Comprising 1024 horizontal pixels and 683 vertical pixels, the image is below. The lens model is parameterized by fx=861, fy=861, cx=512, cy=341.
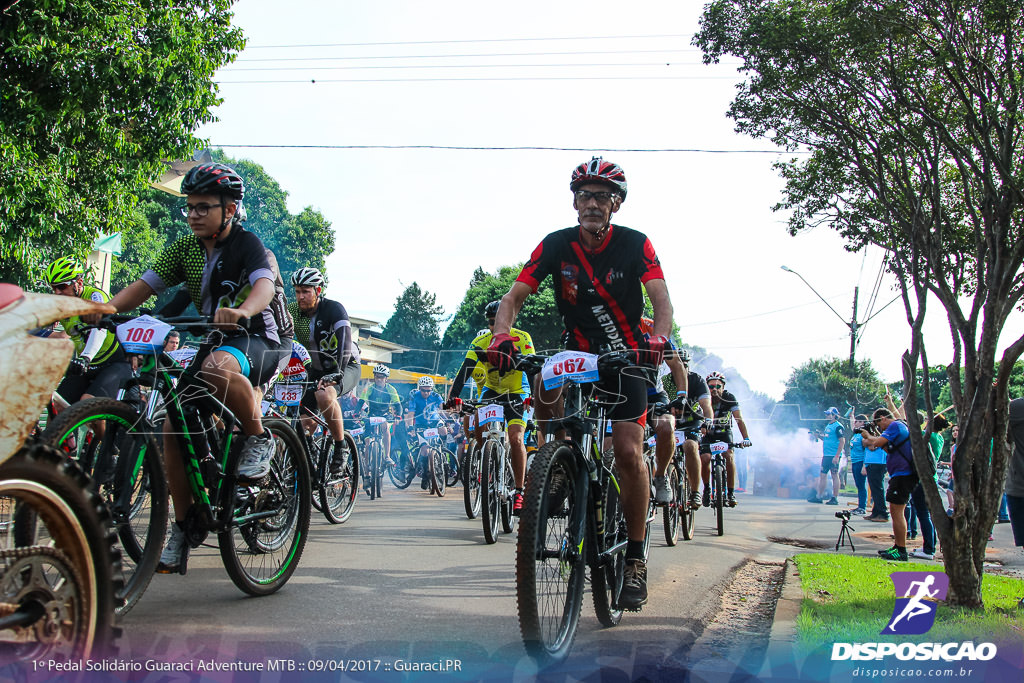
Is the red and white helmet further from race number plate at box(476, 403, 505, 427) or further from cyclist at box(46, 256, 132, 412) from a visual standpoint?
cyclist at box(46, 256, 132, 412)

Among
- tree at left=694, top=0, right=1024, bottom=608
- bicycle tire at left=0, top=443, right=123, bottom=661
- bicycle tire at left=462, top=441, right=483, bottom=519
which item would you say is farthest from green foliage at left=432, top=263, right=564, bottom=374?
bicycle tire at left=0, top=443, right=123, bottom=661

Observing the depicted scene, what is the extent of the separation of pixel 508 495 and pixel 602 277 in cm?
372

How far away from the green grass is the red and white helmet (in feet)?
8.34

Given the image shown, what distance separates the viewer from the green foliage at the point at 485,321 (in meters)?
49.1

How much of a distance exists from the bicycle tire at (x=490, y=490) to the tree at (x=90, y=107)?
315 inches

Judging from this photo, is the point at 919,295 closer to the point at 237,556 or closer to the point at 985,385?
the point at 985,385

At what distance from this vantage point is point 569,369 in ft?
13.1

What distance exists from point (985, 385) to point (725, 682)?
3617 mm

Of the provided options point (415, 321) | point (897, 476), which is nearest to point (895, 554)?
point (897, 476)

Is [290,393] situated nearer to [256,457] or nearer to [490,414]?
[490,414]

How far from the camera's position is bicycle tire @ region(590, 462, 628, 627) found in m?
4.30

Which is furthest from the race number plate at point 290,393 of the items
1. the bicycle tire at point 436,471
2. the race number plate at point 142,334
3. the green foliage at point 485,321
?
the green foliage at point 485,321

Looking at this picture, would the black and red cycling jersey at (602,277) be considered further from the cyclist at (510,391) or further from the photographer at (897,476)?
the photographer at (897,476)

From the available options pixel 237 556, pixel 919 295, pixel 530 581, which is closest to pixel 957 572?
pixel 919 295
